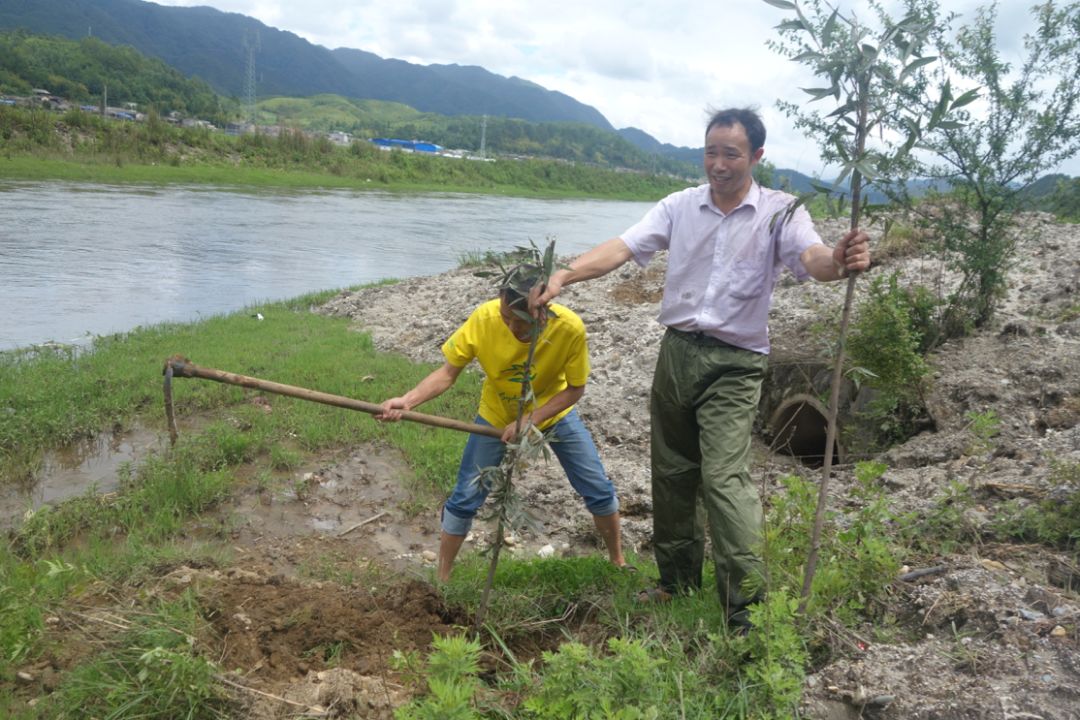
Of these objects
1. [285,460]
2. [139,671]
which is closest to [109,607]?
[139,671]

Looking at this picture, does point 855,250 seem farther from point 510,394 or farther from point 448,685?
point 448,685

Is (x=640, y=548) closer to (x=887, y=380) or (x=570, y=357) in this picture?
(x=570, y=357)

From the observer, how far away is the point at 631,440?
20.2 feet

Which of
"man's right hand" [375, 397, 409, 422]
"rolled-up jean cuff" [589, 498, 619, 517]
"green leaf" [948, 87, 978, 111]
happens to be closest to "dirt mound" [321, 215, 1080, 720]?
"rolled-up jean cuff" [589, 498, 619, 517]

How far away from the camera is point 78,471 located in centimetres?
550

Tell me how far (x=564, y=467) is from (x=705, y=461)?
0.80m

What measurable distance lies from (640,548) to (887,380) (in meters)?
2.03

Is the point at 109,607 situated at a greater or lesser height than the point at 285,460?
greater

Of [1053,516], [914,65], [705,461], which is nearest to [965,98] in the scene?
[914,65]

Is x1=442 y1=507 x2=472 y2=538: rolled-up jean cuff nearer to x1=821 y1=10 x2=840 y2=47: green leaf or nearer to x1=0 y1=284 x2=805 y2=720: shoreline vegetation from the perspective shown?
x1=0 y1=284 x2=805 y2=720: shoreline vegetation

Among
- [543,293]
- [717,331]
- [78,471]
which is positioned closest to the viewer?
[543,293]

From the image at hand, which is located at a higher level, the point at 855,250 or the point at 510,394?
the point at 855,250

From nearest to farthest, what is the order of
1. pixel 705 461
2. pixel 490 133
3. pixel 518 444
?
pixel 518 444, pixel 705 461, pixel 490 133

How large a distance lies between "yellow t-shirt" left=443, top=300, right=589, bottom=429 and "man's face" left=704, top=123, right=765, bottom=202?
2.54 feet
